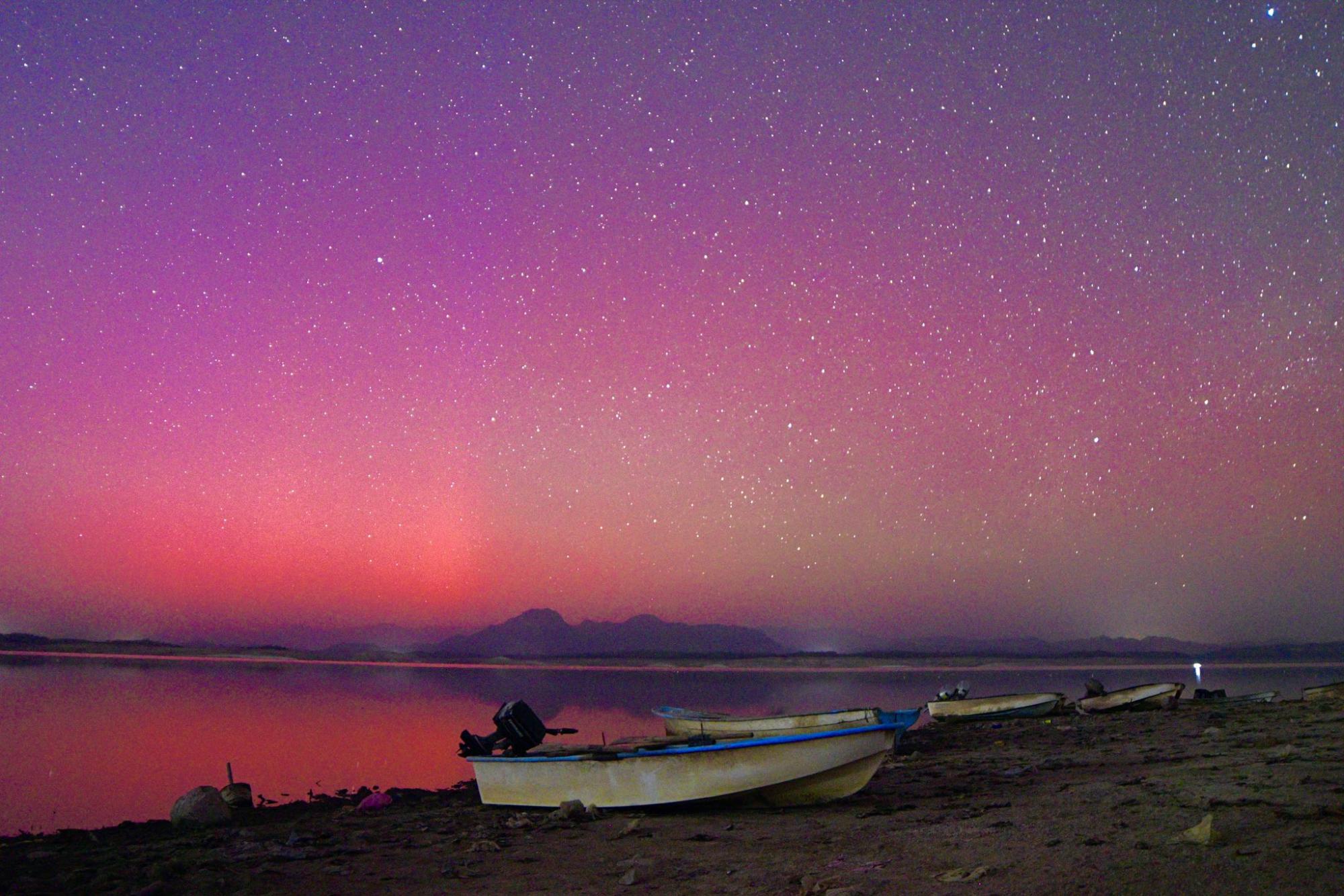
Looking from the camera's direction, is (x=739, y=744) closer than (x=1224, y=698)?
Yes

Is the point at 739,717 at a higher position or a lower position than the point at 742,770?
lower

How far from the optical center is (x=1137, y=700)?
25.1 meters

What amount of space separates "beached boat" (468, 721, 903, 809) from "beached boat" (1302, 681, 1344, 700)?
17707 mm

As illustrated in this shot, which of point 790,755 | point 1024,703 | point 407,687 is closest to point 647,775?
point 790,755

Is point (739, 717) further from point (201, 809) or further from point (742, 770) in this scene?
point (201, 809)

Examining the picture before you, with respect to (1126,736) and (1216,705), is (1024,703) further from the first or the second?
(1126,736)

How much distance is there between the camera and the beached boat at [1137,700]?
Answer: 2500 cm

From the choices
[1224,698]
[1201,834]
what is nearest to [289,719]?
[1224,698]

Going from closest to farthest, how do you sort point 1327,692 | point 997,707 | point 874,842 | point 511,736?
1. point 874,842
2. point 511,736
3. point 1327,692
4. point 997,707

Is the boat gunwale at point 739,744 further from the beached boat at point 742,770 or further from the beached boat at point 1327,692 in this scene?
the beached boat at point 1327,692

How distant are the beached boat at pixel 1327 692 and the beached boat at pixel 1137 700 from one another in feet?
11.0

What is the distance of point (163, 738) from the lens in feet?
87.2

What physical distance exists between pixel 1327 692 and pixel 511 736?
23.2 m

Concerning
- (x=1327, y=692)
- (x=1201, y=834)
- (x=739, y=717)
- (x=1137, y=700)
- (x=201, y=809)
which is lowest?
(x=1327, y=692)
